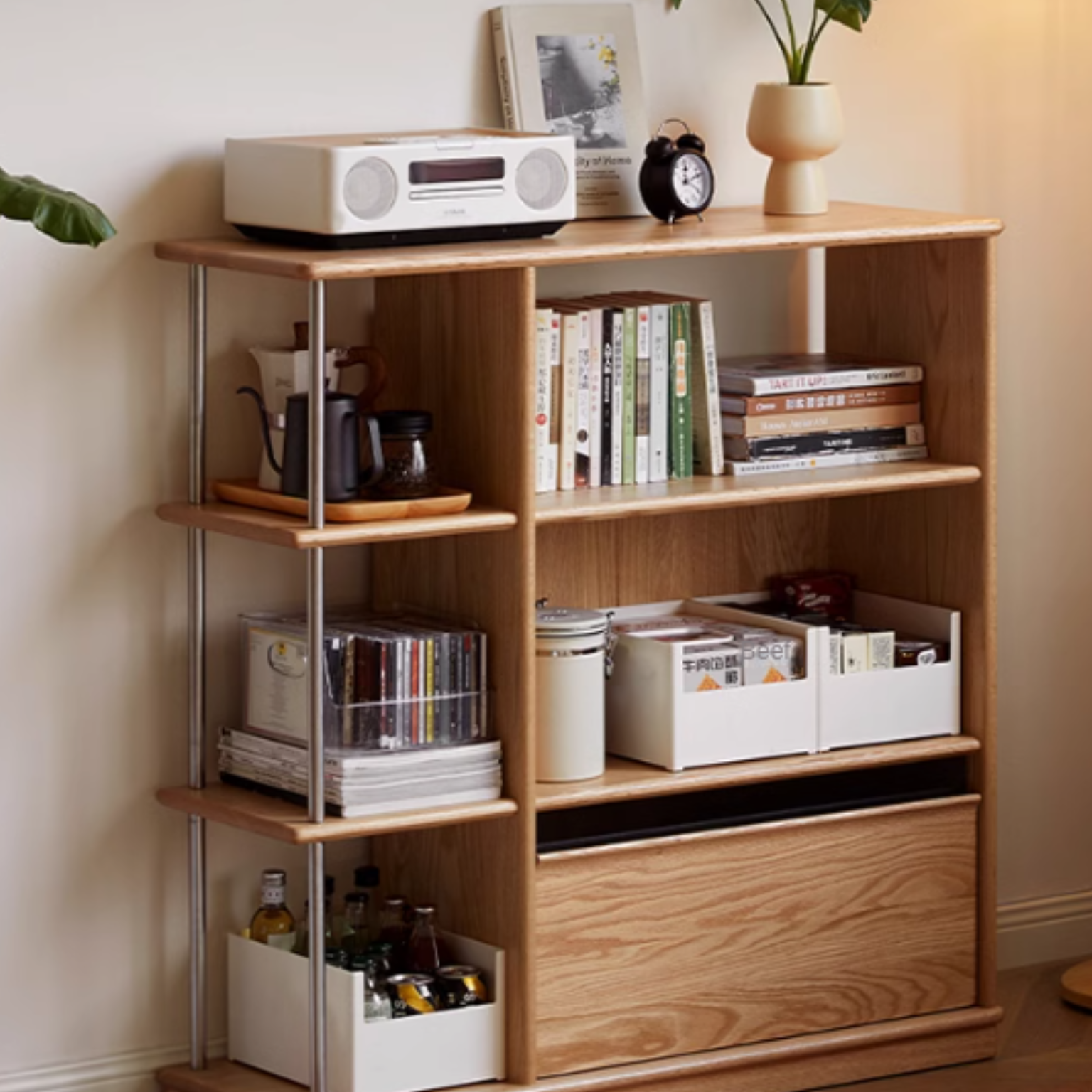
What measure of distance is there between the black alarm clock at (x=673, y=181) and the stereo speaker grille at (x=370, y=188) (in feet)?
1.60

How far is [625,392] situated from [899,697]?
592 millimetres

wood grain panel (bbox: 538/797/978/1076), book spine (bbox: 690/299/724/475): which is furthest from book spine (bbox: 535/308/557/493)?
wood grain panel (bbox: 538/797/978/1076)

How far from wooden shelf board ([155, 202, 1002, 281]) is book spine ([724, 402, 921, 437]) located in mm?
245

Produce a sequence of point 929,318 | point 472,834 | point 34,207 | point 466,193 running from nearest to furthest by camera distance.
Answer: point 34,207 < point 466,193 < point 472,834 < point 929,318

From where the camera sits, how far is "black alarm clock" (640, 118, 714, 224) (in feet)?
A: 10.5

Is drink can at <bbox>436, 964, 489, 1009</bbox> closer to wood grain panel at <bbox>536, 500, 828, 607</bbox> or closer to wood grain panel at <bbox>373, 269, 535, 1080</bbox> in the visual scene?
wood grain panel at <bbox>373, 269, 535, 1080</bbox>

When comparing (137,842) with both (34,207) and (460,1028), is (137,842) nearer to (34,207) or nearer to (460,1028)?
(460,1028)

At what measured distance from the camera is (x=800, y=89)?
328 cm

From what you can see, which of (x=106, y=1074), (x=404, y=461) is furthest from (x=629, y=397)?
(x=106, y=1074)

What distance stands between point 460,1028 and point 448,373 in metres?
0.84

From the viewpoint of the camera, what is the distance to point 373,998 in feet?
9.99

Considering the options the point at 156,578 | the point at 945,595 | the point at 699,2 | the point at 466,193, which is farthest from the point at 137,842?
the point at 699,2

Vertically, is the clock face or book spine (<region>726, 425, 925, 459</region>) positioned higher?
the clock face

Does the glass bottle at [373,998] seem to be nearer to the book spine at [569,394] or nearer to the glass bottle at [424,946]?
the glass bottle at [424,946]
